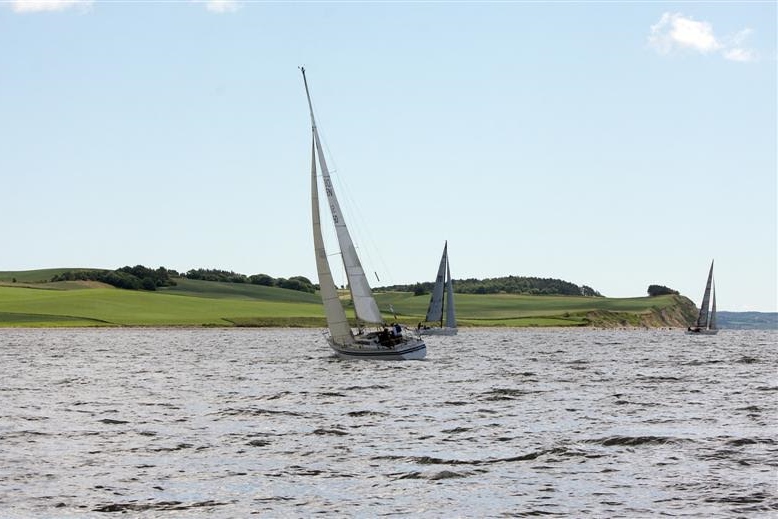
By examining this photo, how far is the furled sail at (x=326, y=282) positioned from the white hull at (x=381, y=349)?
575 millimetres

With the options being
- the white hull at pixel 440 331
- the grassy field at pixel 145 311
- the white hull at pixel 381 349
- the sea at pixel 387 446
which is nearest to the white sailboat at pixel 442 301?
the white hull at pixel 440 331

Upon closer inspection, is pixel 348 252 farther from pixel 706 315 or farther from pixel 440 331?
pixel 706 315

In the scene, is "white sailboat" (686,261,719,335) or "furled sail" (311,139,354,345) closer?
"furled sail" (311,139,354,345)

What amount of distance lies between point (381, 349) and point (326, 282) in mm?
5522

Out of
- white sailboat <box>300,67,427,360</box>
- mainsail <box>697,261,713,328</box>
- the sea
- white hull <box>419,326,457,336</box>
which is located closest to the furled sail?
white sailboat <box>300,67,427,360</box>

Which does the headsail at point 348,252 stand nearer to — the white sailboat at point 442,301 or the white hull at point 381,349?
the white hull at point 381,349

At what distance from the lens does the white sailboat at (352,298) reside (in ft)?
215

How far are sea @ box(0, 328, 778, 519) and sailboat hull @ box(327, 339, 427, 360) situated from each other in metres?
11.8

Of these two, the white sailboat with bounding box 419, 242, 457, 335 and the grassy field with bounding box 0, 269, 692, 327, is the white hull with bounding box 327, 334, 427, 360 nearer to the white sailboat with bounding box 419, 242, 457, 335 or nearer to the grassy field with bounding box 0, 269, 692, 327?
the white sailboat with bounding box 419, 242, 457, 335

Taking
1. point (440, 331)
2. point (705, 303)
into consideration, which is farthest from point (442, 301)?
point (705, 303)

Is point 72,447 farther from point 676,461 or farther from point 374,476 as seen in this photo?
point 676,461

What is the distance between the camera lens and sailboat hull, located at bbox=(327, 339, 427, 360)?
67.3 m

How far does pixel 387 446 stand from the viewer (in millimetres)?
27875

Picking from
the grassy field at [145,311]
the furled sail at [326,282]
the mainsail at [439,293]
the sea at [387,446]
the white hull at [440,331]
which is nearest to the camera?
the sea at [387,446]
